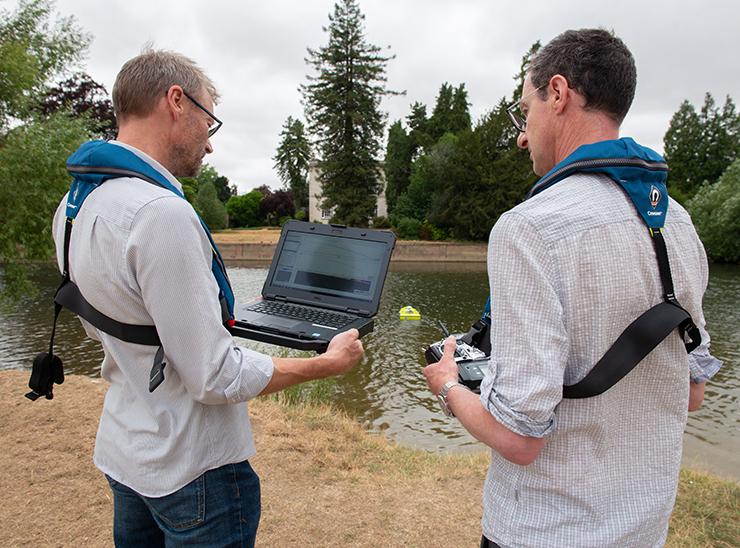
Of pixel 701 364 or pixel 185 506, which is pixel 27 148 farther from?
pixel 701 364

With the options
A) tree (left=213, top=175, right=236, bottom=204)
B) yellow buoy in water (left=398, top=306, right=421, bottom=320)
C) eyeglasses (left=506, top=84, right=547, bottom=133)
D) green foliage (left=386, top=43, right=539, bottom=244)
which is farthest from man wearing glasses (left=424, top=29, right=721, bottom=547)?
tree (left=213, top=175, right=236, bottom=204)

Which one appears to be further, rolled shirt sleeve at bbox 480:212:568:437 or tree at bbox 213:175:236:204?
tree at bbox 213:175:236:204

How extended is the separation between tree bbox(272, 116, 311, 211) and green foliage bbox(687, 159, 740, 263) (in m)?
43.4

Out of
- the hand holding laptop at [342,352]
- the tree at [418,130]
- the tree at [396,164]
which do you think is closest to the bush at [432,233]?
the tree at [396,164]

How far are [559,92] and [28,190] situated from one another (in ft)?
28.0

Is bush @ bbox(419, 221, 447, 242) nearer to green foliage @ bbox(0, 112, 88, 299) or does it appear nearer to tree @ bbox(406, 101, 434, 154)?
tree @ bbox(406, 101, 434, 154)

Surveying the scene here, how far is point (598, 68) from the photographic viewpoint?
1513mm

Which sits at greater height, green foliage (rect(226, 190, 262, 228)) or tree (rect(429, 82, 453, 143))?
tree (rect(429, 82, 453, 143))

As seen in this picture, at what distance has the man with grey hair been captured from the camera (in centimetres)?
164

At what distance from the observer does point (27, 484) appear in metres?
4.31

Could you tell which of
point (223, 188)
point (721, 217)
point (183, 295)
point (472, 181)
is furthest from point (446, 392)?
point (223, 188)

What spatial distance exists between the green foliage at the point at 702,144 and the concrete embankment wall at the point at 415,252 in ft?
92.9

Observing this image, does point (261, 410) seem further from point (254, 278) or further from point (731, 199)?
point (731, 199)

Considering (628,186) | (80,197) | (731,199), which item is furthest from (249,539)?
(731,199)
